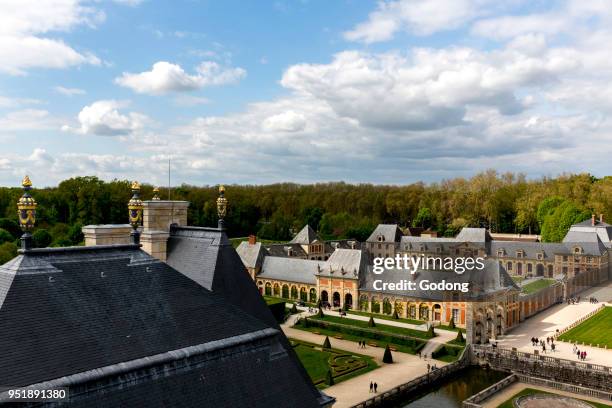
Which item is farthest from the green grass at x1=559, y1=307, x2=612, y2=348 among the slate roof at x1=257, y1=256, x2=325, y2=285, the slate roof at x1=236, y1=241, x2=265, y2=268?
the slate roof at x1=236, y1=241, x2=265, y2=268

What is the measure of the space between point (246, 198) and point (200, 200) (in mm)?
13987

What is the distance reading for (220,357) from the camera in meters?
10.9

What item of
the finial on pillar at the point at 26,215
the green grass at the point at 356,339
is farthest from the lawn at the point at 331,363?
the finial on pillar at the point at 26,215

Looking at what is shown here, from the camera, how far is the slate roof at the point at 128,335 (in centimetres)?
885

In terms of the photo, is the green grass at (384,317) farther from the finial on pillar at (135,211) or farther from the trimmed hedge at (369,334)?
the finial on pillar at (135,211)

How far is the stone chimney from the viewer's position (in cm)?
1652

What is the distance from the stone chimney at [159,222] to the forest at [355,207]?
53772mm

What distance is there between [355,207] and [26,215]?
122 m

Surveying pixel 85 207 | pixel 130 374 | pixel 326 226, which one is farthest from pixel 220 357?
pixel 326 226

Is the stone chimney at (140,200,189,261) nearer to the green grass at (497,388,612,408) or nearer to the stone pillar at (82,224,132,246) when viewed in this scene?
the stone pillar at (82,224,132,246)

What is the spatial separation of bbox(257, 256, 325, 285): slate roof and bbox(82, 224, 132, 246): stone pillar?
41871 millimetres

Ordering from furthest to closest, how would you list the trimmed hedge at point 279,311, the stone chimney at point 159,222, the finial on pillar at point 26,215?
1. the trimmed hedge at point 279,311
2. the stone chimney at point 159,222
3. the finial on pillar at point 26,215

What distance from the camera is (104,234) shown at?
16875 millimetres

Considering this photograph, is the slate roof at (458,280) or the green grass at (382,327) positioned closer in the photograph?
the green grass at (382,327)
